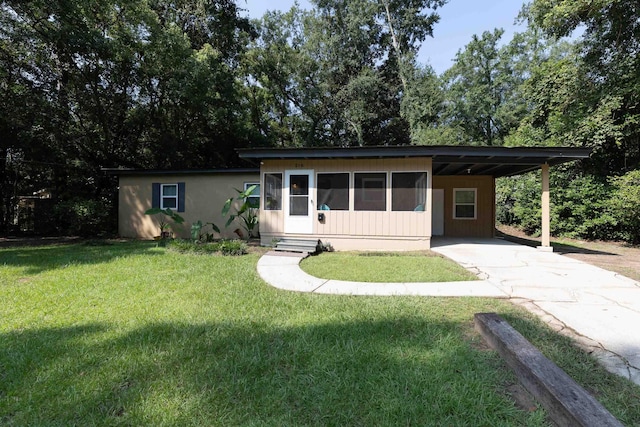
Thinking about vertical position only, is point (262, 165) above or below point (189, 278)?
above

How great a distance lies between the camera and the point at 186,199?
11398mm

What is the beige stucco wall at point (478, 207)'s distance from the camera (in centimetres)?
1095

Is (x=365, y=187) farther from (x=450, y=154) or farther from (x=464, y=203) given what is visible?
(x=464, y=203)

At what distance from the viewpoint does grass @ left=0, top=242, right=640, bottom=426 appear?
78.0 inches

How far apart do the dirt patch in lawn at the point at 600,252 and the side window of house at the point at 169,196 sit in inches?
473

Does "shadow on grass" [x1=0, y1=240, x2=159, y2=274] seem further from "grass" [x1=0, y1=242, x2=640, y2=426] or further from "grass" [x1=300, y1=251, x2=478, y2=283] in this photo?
"grass" [x1=300, y1=251, x2=478, y2=283]

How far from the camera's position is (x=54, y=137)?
1271 centimetres

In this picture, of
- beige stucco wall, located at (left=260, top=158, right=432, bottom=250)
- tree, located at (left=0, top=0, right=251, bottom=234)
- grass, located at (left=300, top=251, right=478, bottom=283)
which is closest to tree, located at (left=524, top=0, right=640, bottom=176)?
beige stucco wall, located at (left=260, top=158, right=432, bottom=250)

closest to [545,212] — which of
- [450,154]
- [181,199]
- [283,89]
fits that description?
[450,154]

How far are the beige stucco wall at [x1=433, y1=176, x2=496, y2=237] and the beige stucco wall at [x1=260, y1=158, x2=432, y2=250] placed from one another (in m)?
3.49

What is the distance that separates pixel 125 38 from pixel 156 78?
1.80m

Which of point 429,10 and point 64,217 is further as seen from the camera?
point 429,10

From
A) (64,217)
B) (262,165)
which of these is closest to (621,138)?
(262,165)

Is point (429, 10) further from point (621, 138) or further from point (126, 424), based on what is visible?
point (126, 424)
